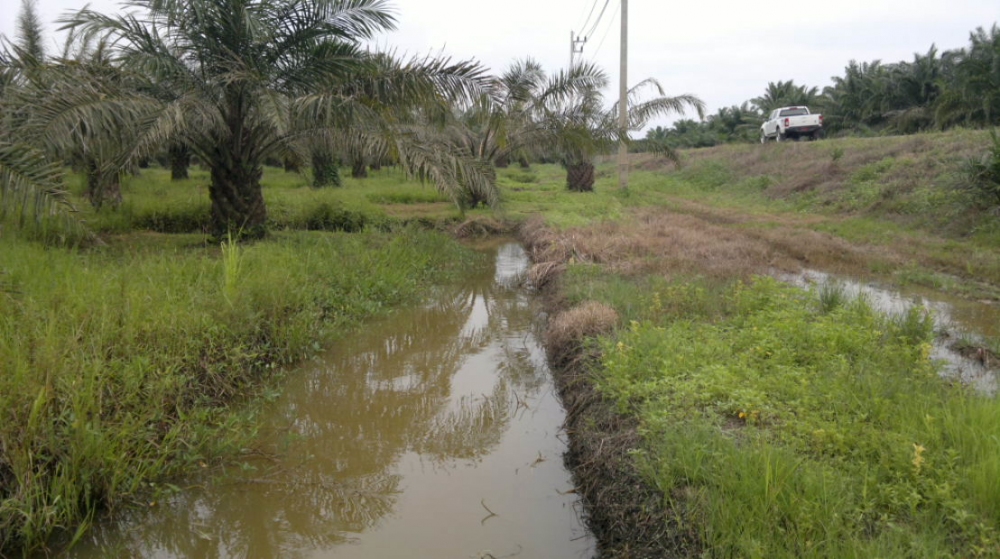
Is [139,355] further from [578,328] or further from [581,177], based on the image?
[581,177]

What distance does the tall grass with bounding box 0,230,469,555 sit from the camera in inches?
131

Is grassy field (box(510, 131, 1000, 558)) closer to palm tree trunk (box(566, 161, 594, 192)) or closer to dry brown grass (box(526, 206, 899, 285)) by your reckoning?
dry brown grass (box(526, 206, 899, 285))

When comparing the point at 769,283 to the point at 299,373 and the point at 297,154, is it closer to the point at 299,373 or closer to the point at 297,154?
the point at 299,373

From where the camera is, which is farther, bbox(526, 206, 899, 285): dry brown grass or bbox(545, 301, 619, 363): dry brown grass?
bbox(526, 206, 899, 285): dry brown grass

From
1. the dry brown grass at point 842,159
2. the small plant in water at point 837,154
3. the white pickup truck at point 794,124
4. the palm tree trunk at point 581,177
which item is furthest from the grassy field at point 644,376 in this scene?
the white pickup truck at point 794,124

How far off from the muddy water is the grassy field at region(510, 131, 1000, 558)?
355 mm

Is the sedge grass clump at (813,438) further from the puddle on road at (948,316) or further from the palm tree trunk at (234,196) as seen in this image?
the palm tree trunk at (234,196)

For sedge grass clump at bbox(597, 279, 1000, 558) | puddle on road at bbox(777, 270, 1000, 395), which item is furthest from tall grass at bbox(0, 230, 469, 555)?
puddle on road at bbox(777, 270, 1000, 395)

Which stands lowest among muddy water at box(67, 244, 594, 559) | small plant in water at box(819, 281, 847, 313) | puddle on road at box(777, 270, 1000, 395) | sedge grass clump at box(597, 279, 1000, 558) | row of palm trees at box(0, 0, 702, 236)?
muddy water at box(67, 244, 594, 559)

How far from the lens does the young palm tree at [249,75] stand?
28.0 feet

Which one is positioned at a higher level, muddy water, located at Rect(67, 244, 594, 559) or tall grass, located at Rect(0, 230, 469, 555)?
tall grass, located at Rect(0, 230, 469, 555)

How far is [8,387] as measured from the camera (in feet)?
11.5

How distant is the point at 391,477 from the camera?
4.05 m

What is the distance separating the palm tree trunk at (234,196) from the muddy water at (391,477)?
4384mm
